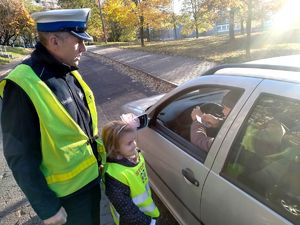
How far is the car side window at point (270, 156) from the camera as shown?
168 cm

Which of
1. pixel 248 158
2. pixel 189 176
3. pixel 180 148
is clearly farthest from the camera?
pixel 180 148

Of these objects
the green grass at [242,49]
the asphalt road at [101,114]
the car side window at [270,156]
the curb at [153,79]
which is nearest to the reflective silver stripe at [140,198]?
the car side window at [270,156]

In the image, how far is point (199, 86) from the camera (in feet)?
8.34

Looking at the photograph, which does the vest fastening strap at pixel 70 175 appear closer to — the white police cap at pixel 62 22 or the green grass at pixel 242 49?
the white police cap at pixel 62 22

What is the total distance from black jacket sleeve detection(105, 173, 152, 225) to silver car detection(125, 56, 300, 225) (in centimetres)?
40

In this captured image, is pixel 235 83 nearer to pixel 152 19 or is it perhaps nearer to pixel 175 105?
pixel 175 105

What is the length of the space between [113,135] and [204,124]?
2.91ft

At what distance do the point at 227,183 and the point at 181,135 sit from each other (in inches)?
37.5

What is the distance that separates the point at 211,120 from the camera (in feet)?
9.08

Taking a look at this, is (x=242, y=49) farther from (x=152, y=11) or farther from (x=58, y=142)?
(x=58, y=142)

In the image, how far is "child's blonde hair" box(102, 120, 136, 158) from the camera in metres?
2.24

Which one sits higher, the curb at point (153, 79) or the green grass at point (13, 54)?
the curb at point (153, 79)

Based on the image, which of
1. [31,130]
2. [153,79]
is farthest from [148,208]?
[153,79]

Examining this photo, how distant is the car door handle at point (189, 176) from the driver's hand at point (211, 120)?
0.51 m
